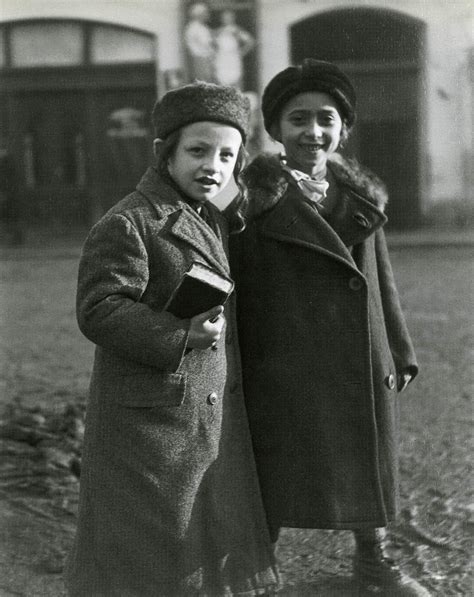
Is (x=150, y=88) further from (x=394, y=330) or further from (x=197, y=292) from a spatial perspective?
(x=197, y=292)

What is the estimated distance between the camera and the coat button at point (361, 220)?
2.67 metres

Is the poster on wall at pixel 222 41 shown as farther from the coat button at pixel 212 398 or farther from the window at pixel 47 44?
the coat button at pixel 212 398

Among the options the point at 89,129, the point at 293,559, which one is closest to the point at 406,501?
the point at 293,559

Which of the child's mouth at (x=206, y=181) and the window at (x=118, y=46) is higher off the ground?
the window at (x=118, y=46)

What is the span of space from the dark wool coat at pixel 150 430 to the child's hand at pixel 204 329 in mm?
24

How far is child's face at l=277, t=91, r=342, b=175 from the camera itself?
264cm

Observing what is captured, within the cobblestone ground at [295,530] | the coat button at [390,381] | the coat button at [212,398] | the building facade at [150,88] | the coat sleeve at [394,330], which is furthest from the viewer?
the building facade at [150,88]

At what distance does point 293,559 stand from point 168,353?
1.29 meters

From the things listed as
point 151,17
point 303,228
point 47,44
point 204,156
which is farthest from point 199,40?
point 204,156

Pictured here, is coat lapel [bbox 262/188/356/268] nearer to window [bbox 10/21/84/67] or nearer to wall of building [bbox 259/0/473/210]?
wall of building [bbox 259/0/473/210]

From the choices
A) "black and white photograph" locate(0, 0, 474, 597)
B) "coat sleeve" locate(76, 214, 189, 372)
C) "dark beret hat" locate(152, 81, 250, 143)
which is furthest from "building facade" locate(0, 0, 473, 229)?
"coat sleeve" locate(76, 214, 189, 372)

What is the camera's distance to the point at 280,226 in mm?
2600

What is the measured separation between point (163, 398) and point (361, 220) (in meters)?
0.86

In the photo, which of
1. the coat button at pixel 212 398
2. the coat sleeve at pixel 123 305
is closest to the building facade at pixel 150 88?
the coat button at pixel 212 398
